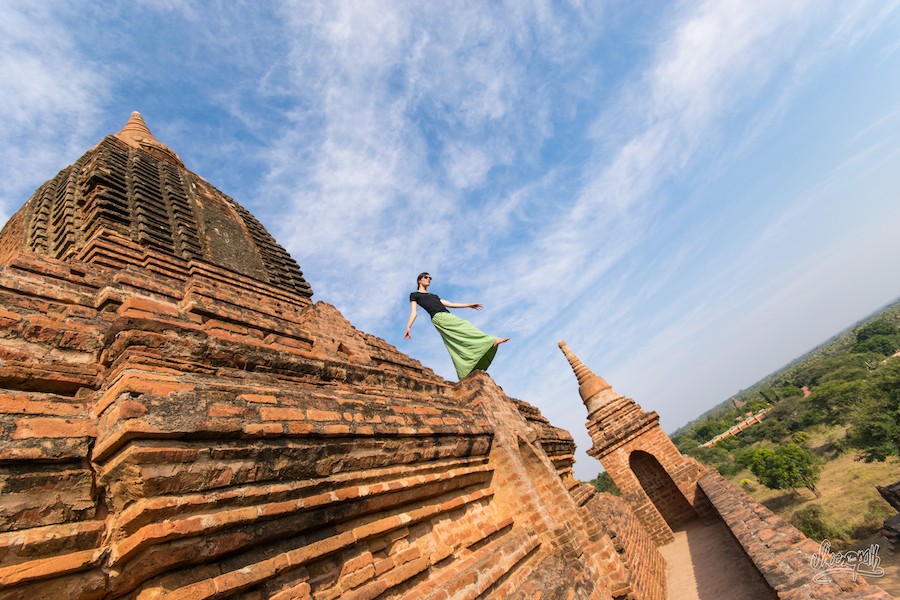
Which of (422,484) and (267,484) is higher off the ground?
(267,484)

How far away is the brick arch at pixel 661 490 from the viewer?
1339 centimetres

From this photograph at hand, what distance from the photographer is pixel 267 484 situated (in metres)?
1.91

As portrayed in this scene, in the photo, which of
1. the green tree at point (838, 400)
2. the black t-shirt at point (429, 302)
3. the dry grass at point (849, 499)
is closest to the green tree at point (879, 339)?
the green tree at point (838, 400)

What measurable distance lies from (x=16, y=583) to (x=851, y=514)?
1047 inches

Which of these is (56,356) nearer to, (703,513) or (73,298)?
(73,298)

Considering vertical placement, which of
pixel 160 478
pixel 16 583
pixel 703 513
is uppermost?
pixel 160 478

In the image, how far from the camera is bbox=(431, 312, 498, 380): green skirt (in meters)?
4.54

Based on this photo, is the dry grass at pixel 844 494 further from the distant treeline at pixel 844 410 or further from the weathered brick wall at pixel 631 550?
the weathered brick wall at pixel 631 550

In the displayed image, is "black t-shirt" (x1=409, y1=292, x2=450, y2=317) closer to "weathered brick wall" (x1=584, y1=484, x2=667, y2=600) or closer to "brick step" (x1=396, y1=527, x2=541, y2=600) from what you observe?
"brick step" (x1=396, y1=527, x2=541, y2=600)

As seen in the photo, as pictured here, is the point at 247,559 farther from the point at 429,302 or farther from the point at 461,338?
the point at 429,302

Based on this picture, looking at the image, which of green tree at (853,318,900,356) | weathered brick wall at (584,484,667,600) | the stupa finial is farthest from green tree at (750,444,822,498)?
green tree at (853,318,900,356)

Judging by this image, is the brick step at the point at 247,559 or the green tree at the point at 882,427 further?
the green tree at the point at 882,427

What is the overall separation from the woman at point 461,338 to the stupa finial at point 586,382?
12192mm

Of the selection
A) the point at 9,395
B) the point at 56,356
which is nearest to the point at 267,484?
the point at 9,395
